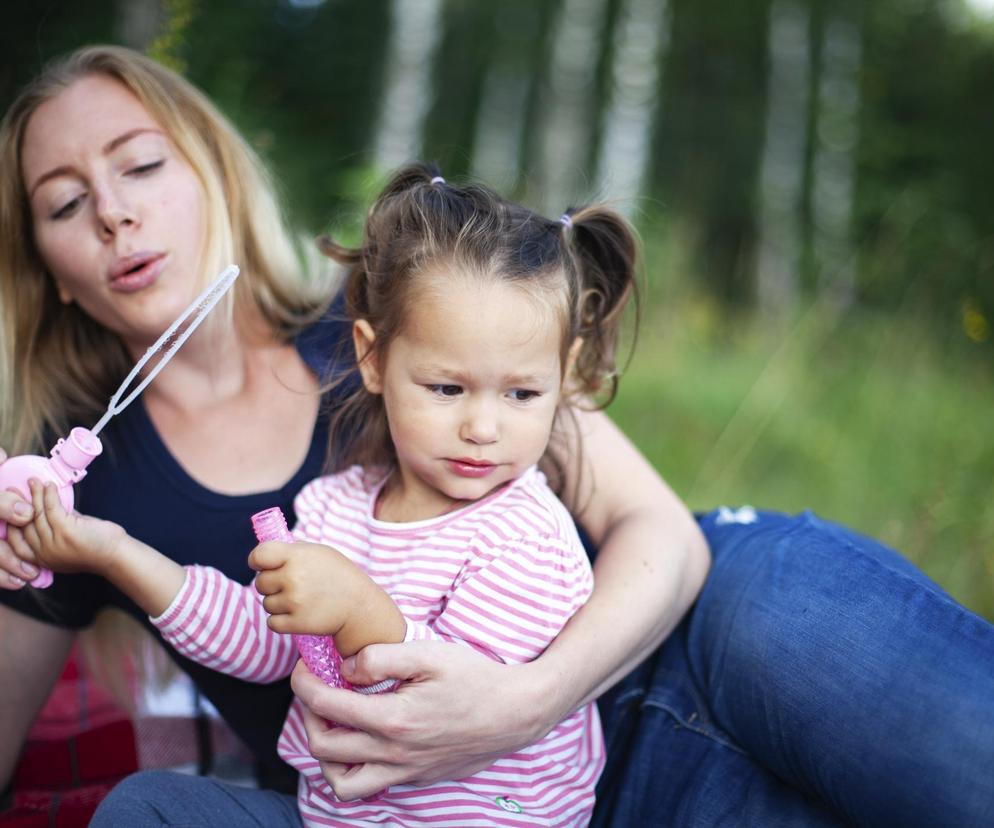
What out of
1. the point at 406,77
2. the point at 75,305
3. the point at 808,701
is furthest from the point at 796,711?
the point at 406,77

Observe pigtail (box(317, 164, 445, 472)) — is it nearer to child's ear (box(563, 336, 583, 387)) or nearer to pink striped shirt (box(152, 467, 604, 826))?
pink striped shirt (box(152, 467, 604, 826))

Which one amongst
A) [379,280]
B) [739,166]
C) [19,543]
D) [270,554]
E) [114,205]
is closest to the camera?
[270,554]

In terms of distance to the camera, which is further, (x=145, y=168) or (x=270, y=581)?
(x=145, y=168)

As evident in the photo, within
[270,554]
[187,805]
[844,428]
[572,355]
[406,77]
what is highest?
[406,77]

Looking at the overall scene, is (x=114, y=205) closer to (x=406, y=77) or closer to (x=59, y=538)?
(x=59, y=538)

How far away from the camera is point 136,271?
5.67ft

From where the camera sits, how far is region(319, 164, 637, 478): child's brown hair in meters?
1.43

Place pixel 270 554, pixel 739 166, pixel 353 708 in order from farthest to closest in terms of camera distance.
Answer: pixel 739 166 → pixel 353 708 → pixel 270 554

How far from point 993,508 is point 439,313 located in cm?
263

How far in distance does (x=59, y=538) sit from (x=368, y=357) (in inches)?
20.5

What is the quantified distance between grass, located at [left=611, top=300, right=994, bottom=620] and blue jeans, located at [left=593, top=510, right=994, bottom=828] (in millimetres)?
1623

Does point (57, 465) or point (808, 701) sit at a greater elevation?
point (57, 465)

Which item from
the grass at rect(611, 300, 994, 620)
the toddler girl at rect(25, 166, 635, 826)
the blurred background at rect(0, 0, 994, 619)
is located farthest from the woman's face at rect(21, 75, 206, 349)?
the grass at rect(611, 300, 994, 620)

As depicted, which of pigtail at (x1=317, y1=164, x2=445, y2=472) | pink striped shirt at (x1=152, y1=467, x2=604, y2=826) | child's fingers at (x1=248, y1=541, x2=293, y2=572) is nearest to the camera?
child's fingers at (x1=248, y1=541, x2=293, y2=572)
